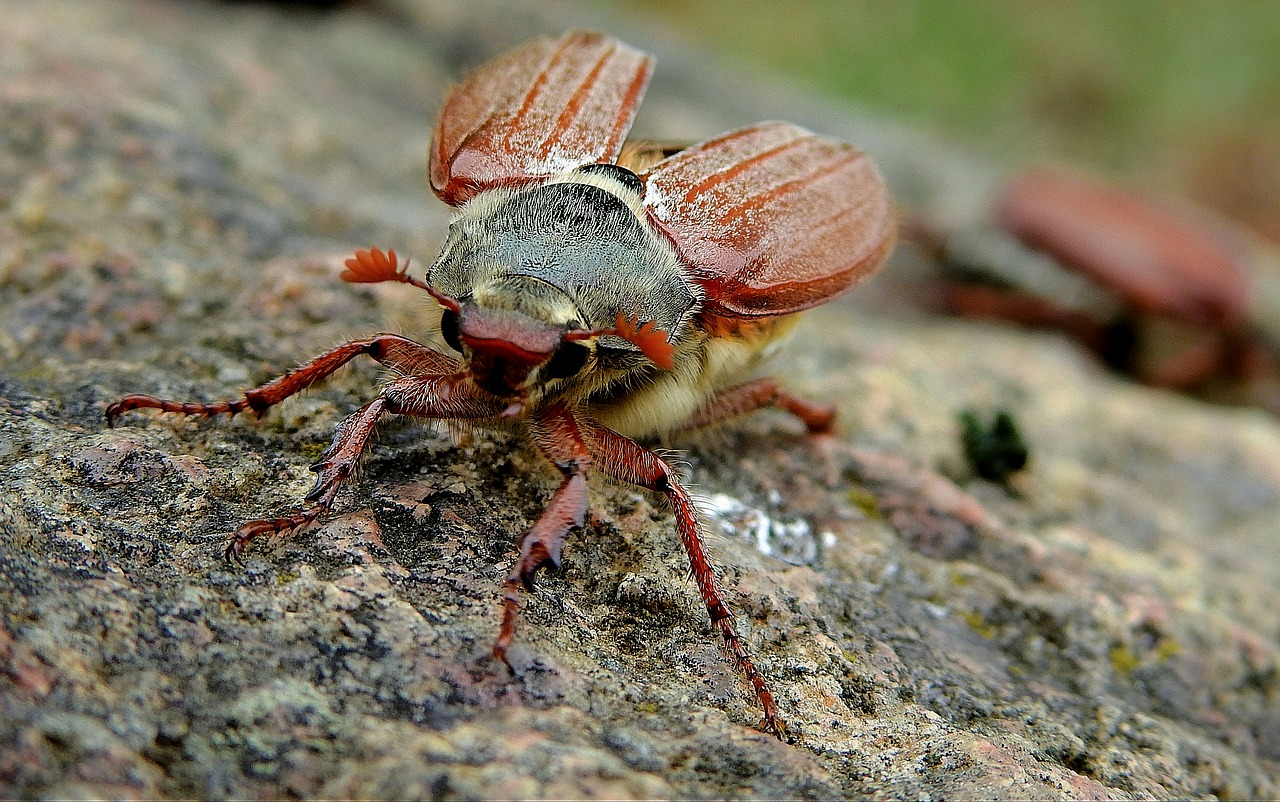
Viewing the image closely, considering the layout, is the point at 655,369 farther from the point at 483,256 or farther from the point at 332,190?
the point at 332,190

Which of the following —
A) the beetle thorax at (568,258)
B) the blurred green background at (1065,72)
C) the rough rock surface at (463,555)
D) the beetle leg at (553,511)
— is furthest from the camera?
the blurred green background at (1065,72)

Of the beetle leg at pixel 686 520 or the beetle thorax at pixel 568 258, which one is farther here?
the beetle thorax at pixel 568 258

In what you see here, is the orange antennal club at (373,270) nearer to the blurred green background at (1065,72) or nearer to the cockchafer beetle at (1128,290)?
the cockchafer beetle at (1128,290)

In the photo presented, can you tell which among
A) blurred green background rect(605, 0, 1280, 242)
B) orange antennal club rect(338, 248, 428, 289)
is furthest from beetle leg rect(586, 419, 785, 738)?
blurred green background rect(605, 0, 1280, 242)

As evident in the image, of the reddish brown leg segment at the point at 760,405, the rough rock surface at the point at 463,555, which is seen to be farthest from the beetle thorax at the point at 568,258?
the rough rock surface at the point at 463,555

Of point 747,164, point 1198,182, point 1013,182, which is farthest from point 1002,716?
point 1198,182

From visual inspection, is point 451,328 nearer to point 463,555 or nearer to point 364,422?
point 364,422

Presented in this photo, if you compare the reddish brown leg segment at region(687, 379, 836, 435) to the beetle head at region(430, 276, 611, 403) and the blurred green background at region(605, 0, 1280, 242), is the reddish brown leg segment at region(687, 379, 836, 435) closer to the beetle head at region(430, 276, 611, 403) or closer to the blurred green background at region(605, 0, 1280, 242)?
the beetle head at region(430, 276, 611, 403)

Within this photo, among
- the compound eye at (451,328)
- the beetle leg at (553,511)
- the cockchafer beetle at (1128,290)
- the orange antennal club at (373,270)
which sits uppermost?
the orange antennal club at (373,270)
